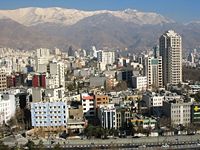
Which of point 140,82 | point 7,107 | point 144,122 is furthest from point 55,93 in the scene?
point 140,82

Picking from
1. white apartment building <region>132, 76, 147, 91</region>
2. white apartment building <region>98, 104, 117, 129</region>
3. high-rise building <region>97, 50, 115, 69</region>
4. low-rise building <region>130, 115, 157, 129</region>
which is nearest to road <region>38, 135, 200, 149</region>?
low-rise building <region>130, 115, 157, 129</region>

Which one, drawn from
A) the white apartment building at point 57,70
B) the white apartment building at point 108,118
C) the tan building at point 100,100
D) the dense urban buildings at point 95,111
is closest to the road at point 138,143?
the dense urban buildings at point 95,111

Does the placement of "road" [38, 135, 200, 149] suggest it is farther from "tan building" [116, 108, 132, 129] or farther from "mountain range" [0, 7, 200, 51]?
"mountain range" [0, 7, 200, 51]

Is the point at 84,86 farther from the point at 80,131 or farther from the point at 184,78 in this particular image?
the point at 80,131

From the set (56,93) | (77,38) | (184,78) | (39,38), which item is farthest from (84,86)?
(77,38)

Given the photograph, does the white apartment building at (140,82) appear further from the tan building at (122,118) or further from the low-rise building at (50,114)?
the low-rise building at (50,114)

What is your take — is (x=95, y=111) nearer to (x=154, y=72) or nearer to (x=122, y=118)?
(x=122, y=118)

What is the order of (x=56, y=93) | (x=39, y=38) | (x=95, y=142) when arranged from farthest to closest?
1. (x=39, y=38)
2. (x=56, y=93)
3. (x=95, y=142)
